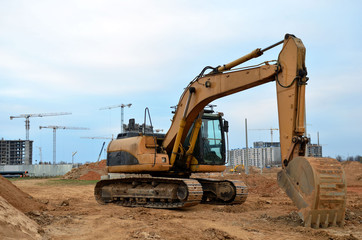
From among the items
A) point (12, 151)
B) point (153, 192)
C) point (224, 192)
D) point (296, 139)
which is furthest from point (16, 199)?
point (12, 151)

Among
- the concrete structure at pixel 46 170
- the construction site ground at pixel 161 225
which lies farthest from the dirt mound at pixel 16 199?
the concrete structure at pixel 46 170

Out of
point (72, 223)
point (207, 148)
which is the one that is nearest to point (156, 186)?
point (207, 148)

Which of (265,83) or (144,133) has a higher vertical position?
(265,83)

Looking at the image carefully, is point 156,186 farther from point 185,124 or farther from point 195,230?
point 195,230

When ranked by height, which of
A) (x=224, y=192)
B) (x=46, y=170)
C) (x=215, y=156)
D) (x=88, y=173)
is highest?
(x=215, y=156)

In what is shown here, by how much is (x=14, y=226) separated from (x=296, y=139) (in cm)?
582

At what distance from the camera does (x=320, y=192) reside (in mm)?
7676

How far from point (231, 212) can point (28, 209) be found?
571 centimetres

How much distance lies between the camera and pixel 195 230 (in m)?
8.23

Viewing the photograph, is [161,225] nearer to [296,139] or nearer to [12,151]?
[296,139]

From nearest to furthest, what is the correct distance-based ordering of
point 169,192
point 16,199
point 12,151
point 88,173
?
point 16,199 < point 169,192 < point 88,173 < point 12,151

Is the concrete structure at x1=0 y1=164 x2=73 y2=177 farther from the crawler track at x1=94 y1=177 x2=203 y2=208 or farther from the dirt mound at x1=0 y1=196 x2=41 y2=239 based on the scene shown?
the dirt mound at x1=0 y1=196 x2=41 y2=239

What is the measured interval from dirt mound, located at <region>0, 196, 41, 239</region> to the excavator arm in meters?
5.21

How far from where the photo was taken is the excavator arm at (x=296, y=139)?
307 inches
